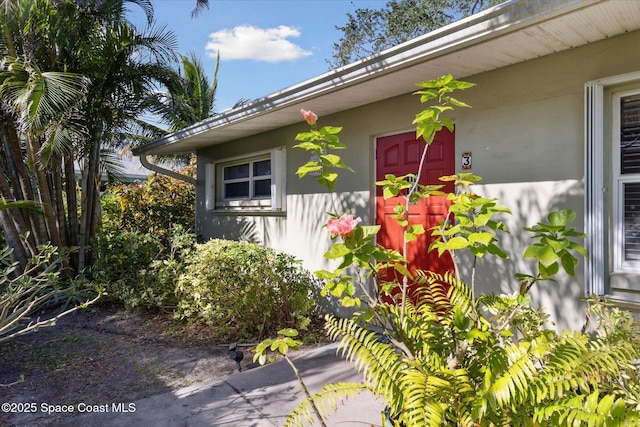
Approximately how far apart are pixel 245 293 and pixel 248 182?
3.16m

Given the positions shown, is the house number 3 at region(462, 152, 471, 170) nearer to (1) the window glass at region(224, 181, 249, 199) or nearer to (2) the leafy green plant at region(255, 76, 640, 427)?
(2) the leafy green plant at region(255, 76, 640, 427)

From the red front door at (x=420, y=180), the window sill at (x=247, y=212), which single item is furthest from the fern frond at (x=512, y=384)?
the window sill at (x=247, y=212)

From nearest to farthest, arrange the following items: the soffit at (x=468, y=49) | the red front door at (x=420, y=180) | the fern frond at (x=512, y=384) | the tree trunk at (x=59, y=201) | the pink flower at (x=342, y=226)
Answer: the fern frond at (x=512, y=384), the pink flower at (x=342, y=226), the soffit at (x=468, y=49), the red front door at (x=420, y=180), the tree trunk at (x=59, y=201)

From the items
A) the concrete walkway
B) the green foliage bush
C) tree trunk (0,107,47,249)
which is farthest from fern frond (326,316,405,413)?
the green foliage bush

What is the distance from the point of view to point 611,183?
3133 millimetres

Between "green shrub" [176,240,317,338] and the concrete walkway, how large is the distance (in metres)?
1.07

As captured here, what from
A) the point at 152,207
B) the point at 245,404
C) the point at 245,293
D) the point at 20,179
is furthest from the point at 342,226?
the point at 152,207

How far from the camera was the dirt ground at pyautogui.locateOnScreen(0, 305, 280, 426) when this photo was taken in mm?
3377

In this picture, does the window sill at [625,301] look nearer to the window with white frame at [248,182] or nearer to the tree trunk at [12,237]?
the window with white frame at [248,182]

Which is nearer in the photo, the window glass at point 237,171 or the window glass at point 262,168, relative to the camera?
the window glass at point 262,168

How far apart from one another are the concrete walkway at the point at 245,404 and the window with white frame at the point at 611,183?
204 centimetres

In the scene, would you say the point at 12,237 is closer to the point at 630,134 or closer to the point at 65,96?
the point at 65,96

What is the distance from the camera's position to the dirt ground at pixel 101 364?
133 inches

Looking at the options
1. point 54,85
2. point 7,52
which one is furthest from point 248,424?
point 7,52
